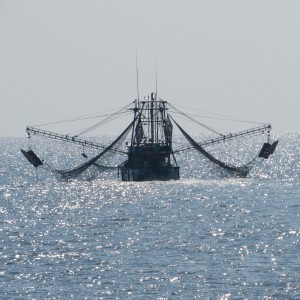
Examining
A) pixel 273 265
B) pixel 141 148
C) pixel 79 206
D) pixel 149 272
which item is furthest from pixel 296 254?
pixel 141 148

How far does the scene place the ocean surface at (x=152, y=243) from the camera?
66.4 meters

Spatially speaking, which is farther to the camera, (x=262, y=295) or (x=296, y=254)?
(x=296, y=254)

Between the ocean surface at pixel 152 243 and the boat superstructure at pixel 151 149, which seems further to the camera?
the boat superstructure at pixel 151 149

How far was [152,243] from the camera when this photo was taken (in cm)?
8412

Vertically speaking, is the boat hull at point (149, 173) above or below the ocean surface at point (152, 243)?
above

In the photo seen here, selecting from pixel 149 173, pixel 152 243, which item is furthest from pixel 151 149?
pixel 152 243

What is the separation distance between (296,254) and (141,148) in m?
64.9

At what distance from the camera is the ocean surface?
218 ft

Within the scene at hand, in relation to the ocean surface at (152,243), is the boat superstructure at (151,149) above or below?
above

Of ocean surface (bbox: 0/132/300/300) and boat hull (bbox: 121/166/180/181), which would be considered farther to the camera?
boat hull (bbox: 121/166/180/181)

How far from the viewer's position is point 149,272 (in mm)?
71062

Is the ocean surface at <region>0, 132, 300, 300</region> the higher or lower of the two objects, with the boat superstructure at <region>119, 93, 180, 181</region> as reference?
lower

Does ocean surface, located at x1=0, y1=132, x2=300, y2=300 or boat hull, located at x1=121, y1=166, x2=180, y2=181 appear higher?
boat hull, located at x1=121, y1=166, x2=180, y2=181

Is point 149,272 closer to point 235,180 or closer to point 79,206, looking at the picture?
point 79,206
